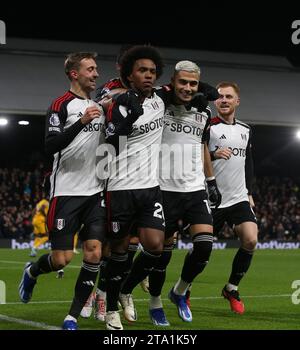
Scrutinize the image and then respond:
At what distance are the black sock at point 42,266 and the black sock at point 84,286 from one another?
432 mm

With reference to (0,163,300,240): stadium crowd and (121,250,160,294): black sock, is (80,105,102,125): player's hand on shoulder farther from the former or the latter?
(0,163,300,240): stadium crowd

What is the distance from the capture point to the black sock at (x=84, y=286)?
5.98 metres

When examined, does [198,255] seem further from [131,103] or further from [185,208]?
[131,103]

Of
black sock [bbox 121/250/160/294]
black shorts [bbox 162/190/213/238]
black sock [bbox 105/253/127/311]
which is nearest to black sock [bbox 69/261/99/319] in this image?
black sock [bbox 105/253/127/311]

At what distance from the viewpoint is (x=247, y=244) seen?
26.6 feet

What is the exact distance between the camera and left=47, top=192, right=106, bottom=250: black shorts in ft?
19.8

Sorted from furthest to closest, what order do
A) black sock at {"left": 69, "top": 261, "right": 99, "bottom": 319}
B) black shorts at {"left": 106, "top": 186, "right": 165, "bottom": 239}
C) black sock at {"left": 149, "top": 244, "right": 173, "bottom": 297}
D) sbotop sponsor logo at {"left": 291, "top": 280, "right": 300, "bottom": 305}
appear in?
sbotop sponsor logo at {"left": 291, "top": 280, "right": 300, "bottom": 305}, black sock at {"left": 149, "top": 244, "right": 173, "bottom": 297}, black shorts at {"left": 106, "top": 186, "right": 165, "bottom": 239}, black sock at {"left": 69, "top": 261, "right": 99, "bottom": 319}

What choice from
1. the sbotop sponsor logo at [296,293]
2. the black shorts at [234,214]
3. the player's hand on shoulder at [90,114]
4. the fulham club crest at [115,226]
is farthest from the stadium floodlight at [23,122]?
the player's hand on shoulder at [90,114]

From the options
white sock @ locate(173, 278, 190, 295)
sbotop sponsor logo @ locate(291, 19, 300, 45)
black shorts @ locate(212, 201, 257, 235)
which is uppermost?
sbotop sponsor logo @ locate(291, 19, 300, 45)

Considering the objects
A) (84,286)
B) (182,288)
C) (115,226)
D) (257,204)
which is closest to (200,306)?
(182,288)

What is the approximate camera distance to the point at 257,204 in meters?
33.2

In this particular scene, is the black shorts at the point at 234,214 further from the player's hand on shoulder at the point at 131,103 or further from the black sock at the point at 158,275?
the player's hand on shoulder at the point at 131,103

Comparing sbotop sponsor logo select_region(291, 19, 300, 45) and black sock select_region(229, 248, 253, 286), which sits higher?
sbotop sponsor logo select_region(291, 19, 300, 45)

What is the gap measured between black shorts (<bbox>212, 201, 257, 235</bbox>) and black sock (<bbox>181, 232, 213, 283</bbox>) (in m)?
1.20
